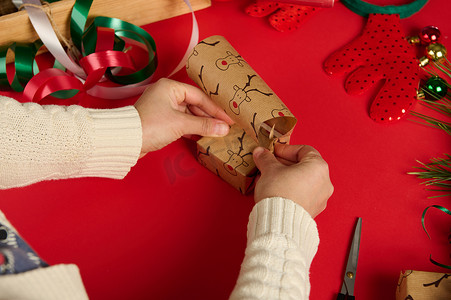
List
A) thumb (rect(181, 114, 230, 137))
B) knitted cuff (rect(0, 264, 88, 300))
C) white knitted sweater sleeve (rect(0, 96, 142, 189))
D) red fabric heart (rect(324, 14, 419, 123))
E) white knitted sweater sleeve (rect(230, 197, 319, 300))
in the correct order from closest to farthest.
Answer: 1. knitted cuff (rect(0, 264, 88, 300))
2. white knitted sweater sleeve (rect(230, 197, 319, 300))
3. white knitted sweater sleeve (rect(0, 96, 142, 189))
4. thumb (rect(181, 114, 230, 137))
5. red fabric heart (rect(324, 14, 419, 123))

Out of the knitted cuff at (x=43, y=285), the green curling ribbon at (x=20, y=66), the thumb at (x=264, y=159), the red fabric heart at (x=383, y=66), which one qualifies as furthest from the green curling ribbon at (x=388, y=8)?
the knitted cuff at (x=43, y=285)

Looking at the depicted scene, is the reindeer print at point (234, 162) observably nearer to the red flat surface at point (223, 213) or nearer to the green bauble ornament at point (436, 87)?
the red flat surface at point (223, 213)

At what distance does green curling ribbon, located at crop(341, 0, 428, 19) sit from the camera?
1073 mm

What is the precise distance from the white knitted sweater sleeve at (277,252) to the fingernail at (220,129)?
0.21 m

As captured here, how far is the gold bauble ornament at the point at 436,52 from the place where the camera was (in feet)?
3.23

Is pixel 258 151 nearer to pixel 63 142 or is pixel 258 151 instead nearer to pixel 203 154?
pixel 203 154

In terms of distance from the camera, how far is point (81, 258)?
79 centimetres

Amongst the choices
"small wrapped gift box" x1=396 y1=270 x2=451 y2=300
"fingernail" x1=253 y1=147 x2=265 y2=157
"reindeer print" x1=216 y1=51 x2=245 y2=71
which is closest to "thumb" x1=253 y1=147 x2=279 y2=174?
"fingernail" x1=253 y1=147 x2=265 y2=157

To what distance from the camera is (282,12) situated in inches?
42.6

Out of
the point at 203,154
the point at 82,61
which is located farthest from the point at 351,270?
the point at 82,61

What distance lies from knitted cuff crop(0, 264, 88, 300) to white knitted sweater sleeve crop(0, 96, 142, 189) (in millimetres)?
290

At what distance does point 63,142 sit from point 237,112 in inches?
12.4

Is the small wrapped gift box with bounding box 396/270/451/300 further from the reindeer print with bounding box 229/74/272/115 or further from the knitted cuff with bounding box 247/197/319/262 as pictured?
the reindeer print with bounding box 229/74/272/115

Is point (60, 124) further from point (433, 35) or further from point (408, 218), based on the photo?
point (433, 35)
